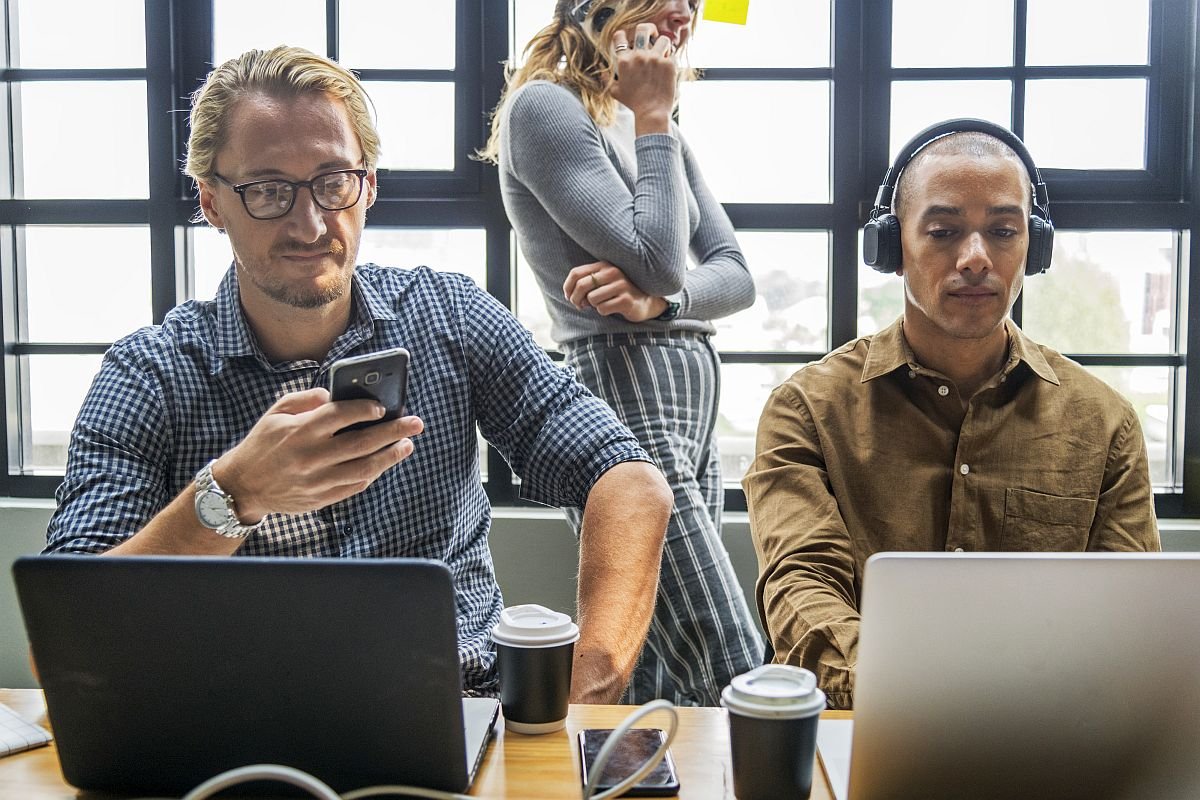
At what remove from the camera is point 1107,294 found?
99.0 inches

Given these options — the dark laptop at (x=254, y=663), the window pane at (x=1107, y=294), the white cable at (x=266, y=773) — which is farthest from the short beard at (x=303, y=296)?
the window pane at (x=1107, y=294)

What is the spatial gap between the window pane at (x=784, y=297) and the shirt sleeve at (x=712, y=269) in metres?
0.53

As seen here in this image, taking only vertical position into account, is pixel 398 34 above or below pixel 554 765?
above

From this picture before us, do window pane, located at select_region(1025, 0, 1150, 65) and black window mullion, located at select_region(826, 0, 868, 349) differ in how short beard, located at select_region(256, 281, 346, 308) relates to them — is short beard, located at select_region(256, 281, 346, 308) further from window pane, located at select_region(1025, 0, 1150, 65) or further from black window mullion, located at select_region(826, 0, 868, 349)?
window pane, located at select_region(1025, 0, 1150, 65)

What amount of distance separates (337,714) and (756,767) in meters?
0.31

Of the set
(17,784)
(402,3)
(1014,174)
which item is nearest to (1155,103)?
(1014,174)

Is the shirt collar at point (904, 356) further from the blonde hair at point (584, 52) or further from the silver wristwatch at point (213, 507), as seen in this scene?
the silver wristwatch at point (213, 507)

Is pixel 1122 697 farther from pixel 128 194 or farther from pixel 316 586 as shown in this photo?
pixel 128 194

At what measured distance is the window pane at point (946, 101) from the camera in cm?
249

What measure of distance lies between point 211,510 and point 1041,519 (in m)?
1.10

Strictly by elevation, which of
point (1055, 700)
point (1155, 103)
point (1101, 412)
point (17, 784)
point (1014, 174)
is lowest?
point (17, 784)

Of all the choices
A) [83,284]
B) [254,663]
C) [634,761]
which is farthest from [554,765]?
[83,284]

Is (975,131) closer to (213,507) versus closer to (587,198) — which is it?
(587,198)

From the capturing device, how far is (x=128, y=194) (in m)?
2.62
